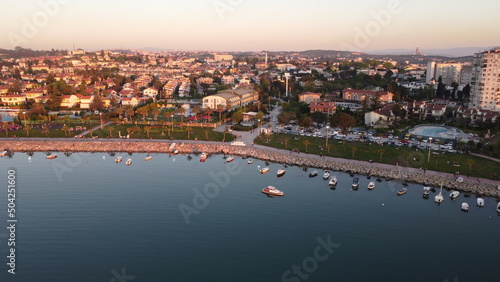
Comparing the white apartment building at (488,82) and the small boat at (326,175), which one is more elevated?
the white apartment building at (488,82)

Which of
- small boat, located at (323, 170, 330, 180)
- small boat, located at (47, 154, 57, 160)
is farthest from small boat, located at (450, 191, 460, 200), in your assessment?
small boat, located at (47, 154, 57, 160)

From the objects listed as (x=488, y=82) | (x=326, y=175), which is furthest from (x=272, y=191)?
(x=488, y=82)

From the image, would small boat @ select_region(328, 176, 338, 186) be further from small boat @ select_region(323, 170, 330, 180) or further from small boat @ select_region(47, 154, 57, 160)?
small boat @ select_region(47, 154, 57, 160)

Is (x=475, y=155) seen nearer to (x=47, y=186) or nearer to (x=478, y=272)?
(x=478, y=272)

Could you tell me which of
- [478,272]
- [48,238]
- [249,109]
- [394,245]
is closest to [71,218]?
[48,238]

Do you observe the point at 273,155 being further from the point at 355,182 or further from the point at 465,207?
the point at 465,207

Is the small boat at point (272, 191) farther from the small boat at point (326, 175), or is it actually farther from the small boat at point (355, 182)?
the small boat at point (355, 182)

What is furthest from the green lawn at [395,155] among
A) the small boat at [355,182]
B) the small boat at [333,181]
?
the small boat at [333,181]
